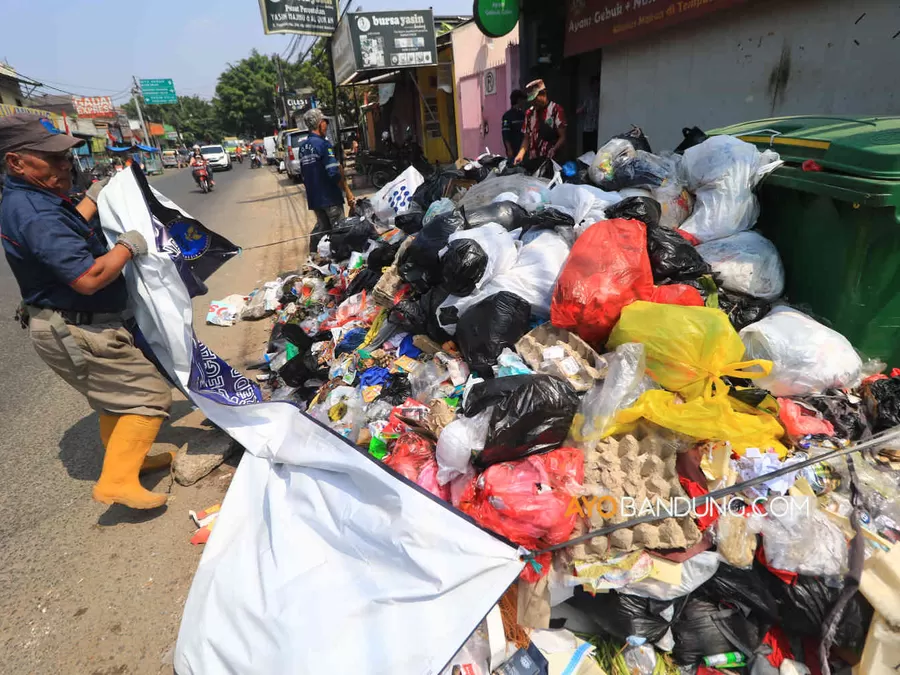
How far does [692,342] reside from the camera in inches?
72.0

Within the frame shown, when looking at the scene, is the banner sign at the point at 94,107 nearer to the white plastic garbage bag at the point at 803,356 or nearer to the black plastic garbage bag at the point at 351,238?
the black plastic garbage bag at the point at 351,238

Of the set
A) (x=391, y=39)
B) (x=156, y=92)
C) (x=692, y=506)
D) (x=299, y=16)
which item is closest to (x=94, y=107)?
(x=156, y=92)

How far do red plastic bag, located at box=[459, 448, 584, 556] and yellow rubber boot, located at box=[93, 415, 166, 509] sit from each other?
1.64 metres

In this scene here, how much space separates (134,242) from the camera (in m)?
2.28

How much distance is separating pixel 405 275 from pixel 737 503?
213cm

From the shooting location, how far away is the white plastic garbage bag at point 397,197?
491 cm

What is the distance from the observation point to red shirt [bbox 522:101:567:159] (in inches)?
198

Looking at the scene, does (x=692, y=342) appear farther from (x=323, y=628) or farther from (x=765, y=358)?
(x=323, y=628)

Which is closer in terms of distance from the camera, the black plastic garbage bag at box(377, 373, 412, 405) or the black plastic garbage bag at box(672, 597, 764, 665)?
the black plastic garbage bag at box(672, 597, 764, 665)

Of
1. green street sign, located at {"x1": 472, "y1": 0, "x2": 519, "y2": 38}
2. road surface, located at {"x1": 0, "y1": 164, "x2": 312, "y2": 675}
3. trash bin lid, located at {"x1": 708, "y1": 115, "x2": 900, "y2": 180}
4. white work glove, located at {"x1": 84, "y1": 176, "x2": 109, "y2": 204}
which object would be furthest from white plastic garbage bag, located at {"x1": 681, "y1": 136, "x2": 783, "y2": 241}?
green street sign, located at {"x1": 472, "y1": 0, "x2": 519, "y2": 38}

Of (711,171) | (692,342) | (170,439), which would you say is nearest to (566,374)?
(692,342)

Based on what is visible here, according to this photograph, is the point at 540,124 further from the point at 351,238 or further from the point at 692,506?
the point at 692,506

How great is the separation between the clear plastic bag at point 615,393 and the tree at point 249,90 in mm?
60607

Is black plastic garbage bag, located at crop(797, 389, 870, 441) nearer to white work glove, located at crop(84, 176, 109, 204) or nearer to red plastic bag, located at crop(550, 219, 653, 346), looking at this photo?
red plastic bag, located at crop(550, 219, 653, 346)
